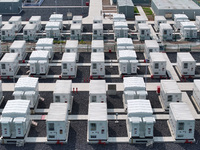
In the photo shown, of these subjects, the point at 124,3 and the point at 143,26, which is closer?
the point at 143,26

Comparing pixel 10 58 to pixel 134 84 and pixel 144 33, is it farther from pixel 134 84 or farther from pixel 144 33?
pixel 144 33

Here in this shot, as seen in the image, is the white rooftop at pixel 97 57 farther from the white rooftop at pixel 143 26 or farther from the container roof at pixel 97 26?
the white rooftop at pixel 143 26

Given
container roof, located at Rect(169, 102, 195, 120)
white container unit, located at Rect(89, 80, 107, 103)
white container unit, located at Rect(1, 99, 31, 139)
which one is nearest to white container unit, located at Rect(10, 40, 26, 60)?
white container unit, located at Rect(89, 80, 107, 103)

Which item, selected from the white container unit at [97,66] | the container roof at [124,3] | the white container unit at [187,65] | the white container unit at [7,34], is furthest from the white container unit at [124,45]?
the container roof at [124,3]

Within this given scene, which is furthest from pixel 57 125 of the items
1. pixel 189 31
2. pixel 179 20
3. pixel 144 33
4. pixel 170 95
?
pixel 179 20

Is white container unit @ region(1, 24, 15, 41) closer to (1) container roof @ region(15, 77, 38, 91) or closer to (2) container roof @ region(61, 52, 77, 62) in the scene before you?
(2) container roof @ region(61, 52, 77, 62)

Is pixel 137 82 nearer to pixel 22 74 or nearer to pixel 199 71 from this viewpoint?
pixel 199 71
